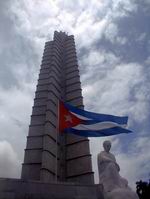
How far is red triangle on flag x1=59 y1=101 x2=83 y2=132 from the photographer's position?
1341 centimetres

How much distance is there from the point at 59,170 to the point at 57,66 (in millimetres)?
13372

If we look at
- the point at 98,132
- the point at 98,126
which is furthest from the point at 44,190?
the point at 98,126

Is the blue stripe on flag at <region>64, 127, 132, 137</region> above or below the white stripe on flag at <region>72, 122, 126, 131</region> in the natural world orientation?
below

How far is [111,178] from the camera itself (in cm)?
1087

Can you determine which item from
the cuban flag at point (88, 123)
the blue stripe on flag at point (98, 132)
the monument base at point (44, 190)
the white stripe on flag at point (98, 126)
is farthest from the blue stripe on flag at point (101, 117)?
the monument base at point (44, 190)

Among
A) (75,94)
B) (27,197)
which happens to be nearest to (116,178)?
(27,197)

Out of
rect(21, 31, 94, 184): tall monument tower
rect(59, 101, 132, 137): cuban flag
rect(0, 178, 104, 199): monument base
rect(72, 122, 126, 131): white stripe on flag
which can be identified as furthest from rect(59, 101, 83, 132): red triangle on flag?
rect(0, 178, 104, 199): monument base

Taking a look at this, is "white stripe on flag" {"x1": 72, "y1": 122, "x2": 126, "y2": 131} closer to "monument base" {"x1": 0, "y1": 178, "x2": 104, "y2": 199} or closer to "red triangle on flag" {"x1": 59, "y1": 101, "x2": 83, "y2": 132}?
"red triangle on flag" {"x1": 59, "y1": 101, "x2": 83, "y2": 132}

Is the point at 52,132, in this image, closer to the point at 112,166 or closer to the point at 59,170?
the point at 59,170

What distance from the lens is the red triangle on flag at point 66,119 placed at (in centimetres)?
1341

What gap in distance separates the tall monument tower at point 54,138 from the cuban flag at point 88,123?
3.69m

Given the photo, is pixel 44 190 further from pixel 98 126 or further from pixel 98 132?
pixel 98 126

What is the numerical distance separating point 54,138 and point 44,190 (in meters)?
10.9

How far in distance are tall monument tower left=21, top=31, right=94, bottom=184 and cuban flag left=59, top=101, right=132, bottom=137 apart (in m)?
3.69
